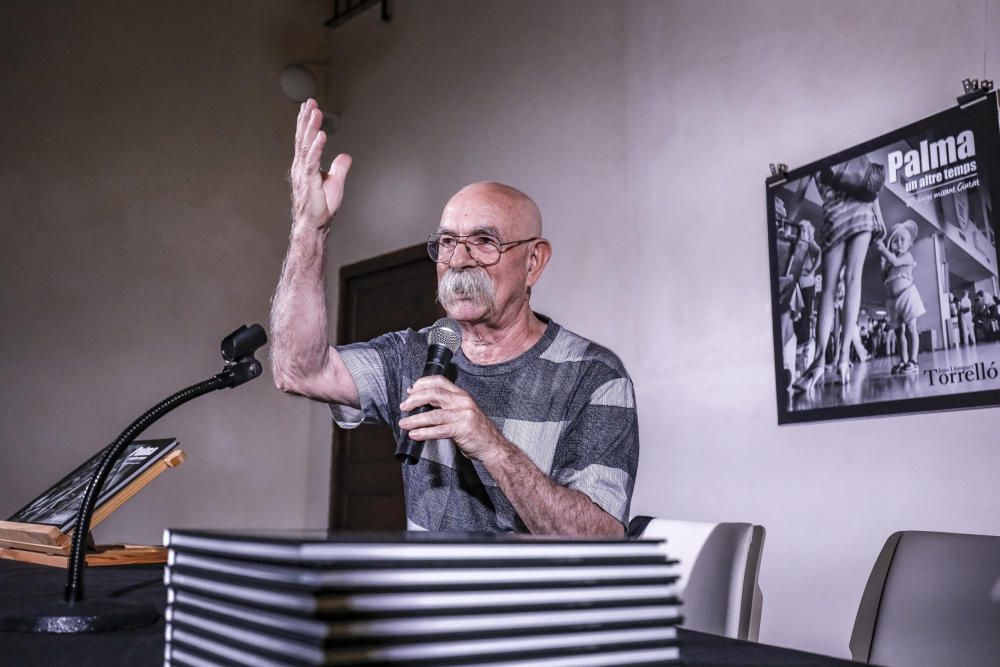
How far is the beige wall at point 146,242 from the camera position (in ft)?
14.4

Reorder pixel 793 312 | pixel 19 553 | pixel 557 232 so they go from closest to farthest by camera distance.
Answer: pixel 19 553, pixel 793 312, pixel 557 232

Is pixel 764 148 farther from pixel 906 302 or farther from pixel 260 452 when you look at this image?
pixel 260 452

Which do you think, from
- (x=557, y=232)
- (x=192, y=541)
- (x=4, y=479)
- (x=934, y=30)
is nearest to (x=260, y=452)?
(x=4, y=479)

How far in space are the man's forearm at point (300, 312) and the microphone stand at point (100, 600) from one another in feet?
1.15

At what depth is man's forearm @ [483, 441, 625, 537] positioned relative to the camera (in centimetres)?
127

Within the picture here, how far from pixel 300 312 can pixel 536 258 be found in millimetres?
583

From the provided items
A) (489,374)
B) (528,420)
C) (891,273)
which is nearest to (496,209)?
(489,374)

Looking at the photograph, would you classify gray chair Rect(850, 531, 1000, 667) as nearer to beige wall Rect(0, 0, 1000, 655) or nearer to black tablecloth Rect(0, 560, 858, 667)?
black tablecloth Rect(0, 560, 858, 667)

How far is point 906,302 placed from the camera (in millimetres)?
2504

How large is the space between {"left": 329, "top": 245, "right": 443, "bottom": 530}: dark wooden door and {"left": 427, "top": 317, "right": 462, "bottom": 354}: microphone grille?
2526 mm

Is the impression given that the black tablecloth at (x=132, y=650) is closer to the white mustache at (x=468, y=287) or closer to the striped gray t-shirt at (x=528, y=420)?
the striped gray t-shirt at (x=528, y=420)

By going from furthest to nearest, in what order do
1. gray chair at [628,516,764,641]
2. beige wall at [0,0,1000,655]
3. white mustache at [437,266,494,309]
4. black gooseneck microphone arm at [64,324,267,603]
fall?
beige wall at [0,0,1000,655] → white mustache at [437,266,494,309] → gray chair at [628,516,764,641] → black gooseneck microphone arm at [64,324,267,603]

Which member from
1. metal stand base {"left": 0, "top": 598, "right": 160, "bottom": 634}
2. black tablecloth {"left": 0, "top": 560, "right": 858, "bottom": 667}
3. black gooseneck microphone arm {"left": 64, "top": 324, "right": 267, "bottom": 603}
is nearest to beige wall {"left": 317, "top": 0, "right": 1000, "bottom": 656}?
black tablecloth {"left": 0, "top": 560, "right": 858, "bottom": 667}

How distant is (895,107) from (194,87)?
13.2 feet
